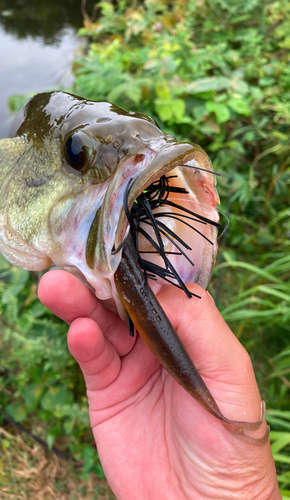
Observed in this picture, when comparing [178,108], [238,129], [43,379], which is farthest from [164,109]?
[43,379]

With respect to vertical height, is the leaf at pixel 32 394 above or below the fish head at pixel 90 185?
below

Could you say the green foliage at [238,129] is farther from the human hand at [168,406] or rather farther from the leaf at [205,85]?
the human hand at [168,406]

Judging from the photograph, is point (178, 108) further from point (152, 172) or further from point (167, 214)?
point (152, 172)

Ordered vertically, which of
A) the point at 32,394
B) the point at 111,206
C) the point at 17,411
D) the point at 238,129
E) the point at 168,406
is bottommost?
the point at 17,411

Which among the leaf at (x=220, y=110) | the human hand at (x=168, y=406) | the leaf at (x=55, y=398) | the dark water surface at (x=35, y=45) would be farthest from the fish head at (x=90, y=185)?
the dark water surface at (x=35, y=45)

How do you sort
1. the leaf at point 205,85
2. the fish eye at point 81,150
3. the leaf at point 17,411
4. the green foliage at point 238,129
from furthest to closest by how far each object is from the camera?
1. the leaf at point 205,85
2. the green foliage at point 238,129
3. the leaf at point 17,411
4. the fish eye at point 81,150

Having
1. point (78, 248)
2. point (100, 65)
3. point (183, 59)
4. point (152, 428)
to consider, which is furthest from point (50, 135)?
point (183, 59)

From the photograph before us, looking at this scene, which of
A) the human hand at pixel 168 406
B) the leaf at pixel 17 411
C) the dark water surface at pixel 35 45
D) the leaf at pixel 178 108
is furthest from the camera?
the dark water surface at pixel 35 45
